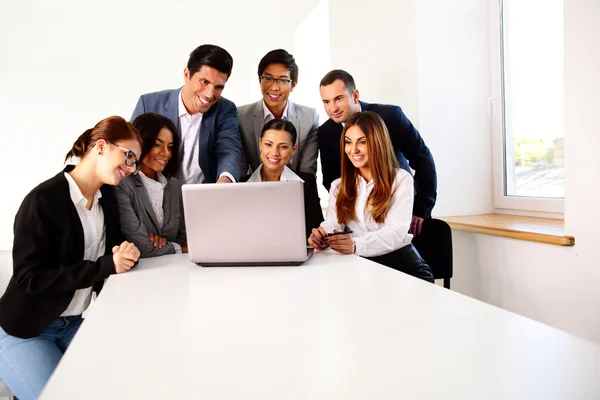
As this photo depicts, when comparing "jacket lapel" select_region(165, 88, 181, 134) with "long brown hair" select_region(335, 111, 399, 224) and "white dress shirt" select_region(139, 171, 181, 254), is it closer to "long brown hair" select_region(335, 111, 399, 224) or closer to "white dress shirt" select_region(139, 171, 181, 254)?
"white dress shirt" select_region(139, 171, 181, 254)

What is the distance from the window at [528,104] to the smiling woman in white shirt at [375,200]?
3.72 feet

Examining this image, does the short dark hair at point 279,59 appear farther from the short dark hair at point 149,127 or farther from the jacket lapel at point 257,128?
the short dark hair at point 149,127

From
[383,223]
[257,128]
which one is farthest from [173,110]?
[383,223]

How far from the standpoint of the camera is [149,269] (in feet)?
5.70

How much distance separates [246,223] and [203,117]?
3.38 ft

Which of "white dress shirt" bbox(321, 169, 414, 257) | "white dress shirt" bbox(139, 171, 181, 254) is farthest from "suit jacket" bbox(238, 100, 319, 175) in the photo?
"white dress shirt" bbox(139, 171, 181, 254)

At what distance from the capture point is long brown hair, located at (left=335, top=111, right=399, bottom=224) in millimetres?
2174

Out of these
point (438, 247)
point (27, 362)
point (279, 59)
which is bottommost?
point (27, 362)

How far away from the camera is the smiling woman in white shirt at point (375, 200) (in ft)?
6.97

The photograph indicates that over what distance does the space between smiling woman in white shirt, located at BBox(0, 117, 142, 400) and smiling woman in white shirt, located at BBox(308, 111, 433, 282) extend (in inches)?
35.2

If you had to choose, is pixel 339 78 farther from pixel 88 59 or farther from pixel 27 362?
pixel 88 59

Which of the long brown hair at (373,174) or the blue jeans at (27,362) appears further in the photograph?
the long brown hair at (373,174)

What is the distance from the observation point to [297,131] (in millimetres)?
2785

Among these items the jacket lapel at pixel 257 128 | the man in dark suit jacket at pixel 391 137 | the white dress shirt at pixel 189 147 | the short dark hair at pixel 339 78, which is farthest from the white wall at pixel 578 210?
the white dress shirt at pixel 189 147
